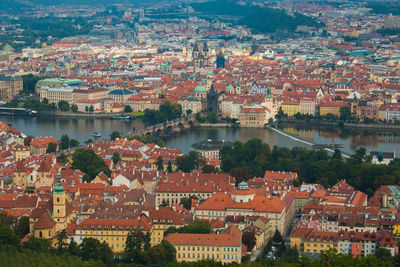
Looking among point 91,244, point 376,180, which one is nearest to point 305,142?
point 376,180

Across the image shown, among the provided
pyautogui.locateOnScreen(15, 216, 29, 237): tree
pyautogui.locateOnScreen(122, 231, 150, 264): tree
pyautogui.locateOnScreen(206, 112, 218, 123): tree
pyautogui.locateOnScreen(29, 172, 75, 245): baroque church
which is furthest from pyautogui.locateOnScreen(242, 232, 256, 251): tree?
pyautogui.locateOnScreen(206, 112, 218, 123): tree

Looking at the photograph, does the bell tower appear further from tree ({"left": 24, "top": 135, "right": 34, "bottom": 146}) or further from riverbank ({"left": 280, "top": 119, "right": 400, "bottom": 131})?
riverbank ({"left": 280, "top": 119, "right": 400, "bottom": 131})

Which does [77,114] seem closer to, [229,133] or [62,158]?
[229,133]

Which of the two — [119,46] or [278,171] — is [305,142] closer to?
[278,171]

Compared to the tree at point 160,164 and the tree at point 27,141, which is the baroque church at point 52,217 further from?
the tree at point 27,141

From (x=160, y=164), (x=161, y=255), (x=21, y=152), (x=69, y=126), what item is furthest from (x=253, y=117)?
(x=161, y=255)

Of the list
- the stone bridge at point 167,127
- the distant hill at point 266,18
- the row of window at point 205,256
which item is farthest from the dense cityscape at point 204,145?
the distant hill at point 266,18
